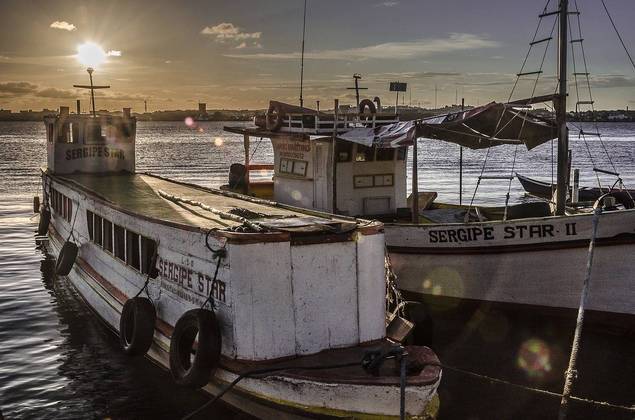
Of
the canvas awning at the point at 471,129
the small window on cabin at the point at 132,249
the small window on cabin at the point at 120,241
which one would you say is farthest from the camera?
the canvas awning at the point at 471,129

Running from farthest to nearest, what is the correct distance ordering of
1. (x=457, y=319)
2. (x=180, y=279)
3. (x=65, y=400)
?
(x=457, y=319) → (x=65, y=400) → (x=180, y=279)

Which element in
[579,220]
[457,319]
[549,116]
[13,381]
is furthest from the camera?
[549,116]

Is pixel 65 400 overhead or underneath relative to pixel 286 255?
underneath

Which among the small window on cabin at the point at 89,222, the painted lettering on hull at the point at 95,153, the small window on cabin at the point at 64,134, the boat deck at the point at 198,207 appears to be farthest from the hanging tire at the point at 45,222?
the small window on cabin at the point at 89,222

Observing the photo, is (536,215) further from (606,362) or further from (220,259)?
(220,259)

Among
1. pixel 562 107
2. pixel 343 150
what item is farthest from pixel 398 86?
pixel 562 107

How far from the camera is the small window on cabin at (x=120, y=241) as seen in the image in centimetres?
1352

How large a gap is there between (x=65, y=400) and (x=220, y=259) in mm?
4915

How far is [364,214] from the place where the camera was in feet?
63.3

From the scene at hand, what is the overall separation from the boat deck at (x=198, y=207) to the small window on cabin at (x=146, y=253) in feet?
1.57

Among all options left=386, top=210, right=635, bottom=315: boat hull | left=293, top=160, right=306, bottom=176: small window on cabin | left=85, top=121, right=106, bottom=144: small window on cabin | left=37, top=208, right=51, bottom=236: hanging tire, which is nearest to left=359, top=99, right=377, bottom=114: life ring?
left=293, top=160, right=306, bottom=176: small window on cabin

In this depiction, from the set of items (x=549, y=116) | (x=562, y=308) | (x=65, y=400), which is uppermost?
(x=549, y=116)

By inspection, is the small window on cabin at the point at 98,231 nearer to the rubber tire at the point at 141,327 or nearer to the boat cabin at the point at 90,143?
the rubber tire at the point at 141,327

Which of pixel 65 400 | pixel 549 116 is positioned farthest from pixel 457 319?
pixel 65 400
